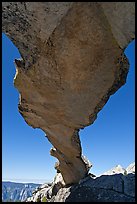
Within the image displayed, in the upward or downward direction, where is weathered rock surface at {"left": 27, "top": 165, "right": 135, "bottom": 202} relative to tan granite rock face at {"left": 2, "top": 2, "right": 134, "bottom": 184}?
downward

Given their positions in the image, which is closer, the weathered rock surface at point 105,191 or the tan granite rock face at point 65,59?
the tan granite rock face at point 65,59

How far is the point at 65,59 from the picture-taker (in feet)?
51.3

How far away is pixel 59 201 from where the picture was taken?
61.6 feet

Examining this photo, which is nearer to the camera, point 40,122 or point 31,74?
point 31,74

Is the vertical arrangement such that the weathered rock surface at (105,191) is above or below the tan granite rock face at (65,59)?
below

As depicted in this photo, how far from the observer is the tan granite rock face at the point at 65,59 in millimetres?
13852

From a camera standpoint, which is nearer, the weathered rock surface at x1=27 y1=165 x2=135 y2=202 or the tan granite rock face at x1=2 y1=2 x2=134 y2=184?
the tan granite rock face at x1=2 y1=2 x2=134 y2=184

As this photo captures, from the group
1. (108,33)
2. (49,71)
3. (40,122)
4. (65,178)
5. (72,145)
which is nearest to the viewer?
(108,33)

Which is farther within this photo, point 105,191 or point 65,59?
point 105,191

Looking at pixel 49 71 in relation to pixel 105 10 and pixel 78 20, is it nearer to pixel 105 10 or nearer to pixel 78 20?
pixel 78 20

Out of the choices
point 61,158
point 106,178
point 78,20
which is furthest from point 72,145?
point 78,20

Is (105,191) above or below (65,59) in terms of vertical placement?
below

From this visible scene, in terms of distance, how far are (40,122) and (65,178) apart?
24.4 feet

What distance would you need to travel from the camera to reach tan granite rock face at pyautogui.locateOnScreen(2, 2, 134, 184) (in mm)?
13852
